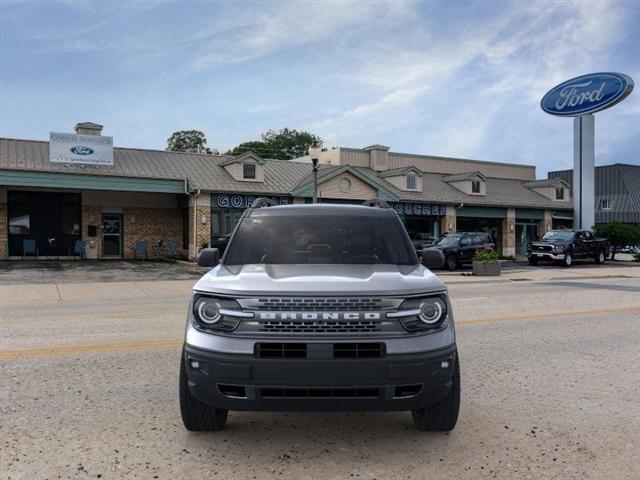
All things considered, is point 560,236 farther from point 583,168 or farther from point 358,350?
point 358,350

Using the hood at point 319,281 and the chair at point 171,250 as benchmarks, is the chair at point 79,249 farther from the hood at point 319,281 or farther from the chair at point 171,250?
the hood at point 319,281

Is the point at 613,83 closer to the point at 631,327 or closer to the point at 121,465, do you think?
the point at 631,327

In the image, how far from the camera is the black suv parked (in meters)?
26.8

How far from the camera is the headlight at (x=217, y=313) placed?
12.2 ft

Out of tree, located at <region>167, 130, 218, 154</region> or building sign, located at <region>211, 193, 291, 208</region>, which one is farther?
tree, located at <region>167, 130, 218, 154</region>

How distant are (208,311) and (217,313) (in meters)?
0.08

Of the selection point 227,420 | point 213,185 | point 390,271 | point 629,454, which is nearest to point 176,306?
point 227,420

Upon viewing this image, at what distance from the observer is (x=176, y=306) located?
12156mm

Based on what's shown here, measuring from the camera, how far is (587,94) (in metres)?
35.0

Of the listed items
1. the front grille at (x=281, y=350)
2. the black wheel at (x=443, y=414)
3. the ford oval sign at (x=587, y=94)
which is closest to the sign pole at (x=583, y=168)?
the ford oval sign at (x=587, y=94)

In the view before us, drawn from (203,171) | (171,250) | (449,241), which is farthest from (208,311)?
(203,171)

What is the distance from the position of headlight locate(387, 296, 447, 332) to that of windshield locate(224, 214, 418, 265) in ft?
3.09

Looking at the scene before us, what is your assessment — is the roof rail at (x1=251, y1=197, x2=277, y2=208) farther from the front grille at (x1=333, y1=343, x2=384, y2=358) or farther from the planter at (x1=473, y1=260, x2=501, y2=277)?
the planter at (x1=473, y1=260, x2=501, y2=277)

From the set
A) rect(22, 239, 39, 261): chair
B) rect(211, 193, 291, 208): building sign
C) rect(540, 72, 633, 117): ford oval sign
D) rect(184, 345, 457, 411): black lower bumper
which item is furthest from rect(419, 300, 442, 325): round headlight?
rect(540, 72, 633, 117): ford oval sign
